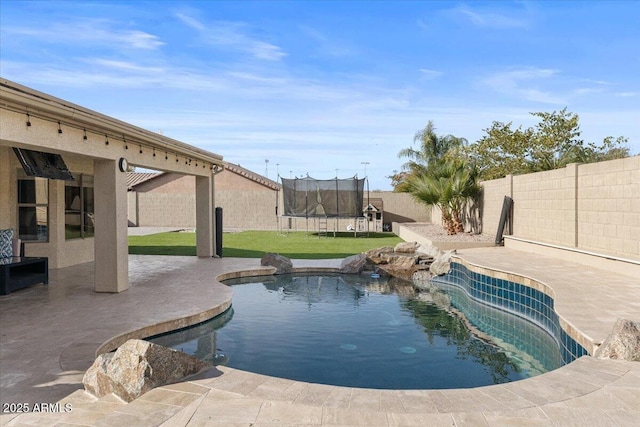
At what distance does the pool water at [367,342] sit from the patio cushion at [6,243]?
439 cm

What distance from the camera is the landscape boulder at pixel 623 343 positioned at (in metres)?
4.43

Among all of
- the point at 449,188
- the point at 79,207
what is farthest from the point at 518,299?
the point at 79,207

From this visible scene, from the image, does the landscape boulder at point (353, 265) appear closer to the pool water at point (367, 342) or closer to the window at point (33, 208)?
the pool water at point (367, 342)

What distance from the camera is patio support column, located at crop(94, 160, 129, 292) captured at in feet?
26.8

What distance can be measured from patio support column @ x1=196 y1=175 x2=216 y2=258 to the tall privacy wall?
902 cm

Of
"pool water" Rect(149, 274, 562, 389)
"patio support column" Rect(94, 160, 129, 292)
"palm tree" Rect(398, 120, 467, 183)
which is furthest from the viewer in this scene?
"palm tree" Rect(398, 120, 467, 183)

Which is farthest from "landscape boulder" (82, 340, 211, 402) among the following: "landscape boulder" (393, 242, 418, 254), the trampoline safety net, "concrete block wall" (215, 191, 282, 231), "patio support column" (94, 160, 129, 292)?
"concrete block wall" (215, 191, 282, 231)

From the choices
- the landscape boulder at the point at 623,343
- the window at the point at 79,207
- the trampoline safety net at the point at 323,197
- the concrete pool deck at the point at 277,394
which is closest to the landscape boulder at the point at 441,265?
the concrete pool deck at the point at 277,394

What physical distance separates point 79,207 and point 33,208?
140 cm

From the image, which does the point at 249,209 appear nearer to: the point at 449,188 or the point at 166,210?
the point at 166,210

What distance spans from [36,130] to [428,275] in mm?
8850

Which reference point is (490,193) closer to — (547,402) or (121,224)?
(121,224)

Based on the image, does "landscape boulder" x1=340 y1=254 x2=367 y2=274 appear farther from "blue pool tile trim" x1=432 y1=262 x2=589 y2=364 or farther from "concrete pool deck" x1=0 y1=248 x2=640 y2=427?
"concrete pool deck" x1=0 y1=248 x2=640 y2=427

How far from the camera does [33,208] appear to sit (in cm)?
1084
